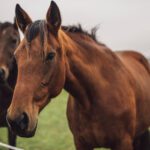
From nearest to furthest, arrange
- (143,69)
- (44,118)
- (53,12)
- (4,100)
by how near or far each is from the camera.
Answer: (53,12), (143,69), (4,100), (44,118)

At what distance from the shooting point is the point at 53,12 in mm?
3514

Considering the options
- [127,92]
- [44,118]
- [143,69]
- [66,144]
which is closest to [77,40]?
[127,92]

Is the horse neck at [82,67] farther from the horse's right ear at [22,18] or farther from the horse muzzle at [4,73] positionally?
the horse muzzle at [4,73]

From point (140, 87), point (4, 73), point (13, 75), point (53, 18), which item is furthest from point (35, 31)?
point (13, 75)

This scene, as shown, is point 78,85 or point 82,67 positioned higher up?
point 82,67

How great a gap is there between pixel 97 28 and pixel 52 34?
45.2 inches

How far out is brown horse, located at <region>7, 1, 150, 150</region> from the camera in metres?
3.31

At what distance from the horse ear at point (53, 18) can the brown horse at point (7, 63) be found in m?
2.09

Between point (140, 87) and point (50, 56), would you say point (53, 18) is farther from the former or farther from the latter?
point (140, 87)

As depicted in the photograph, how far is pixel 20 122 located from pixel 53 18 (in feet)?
3.14

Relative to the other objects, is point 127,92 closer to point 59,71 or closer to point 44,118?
point 59,71

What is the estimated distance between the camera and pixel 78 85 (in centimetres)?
396

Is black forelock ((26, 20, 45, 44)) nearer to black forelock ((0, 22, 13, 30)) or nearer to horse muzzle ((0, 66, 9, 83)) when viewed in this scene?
horse muzzle ((0, 66, 9, 83))

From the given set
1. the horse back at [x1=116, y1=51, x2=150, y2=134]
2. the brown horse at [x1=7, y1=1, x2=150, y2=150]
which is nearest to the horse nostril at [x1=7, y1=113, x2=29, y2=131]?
the brown horse at [x1=7, y1=1, x2=150, y2=150]
